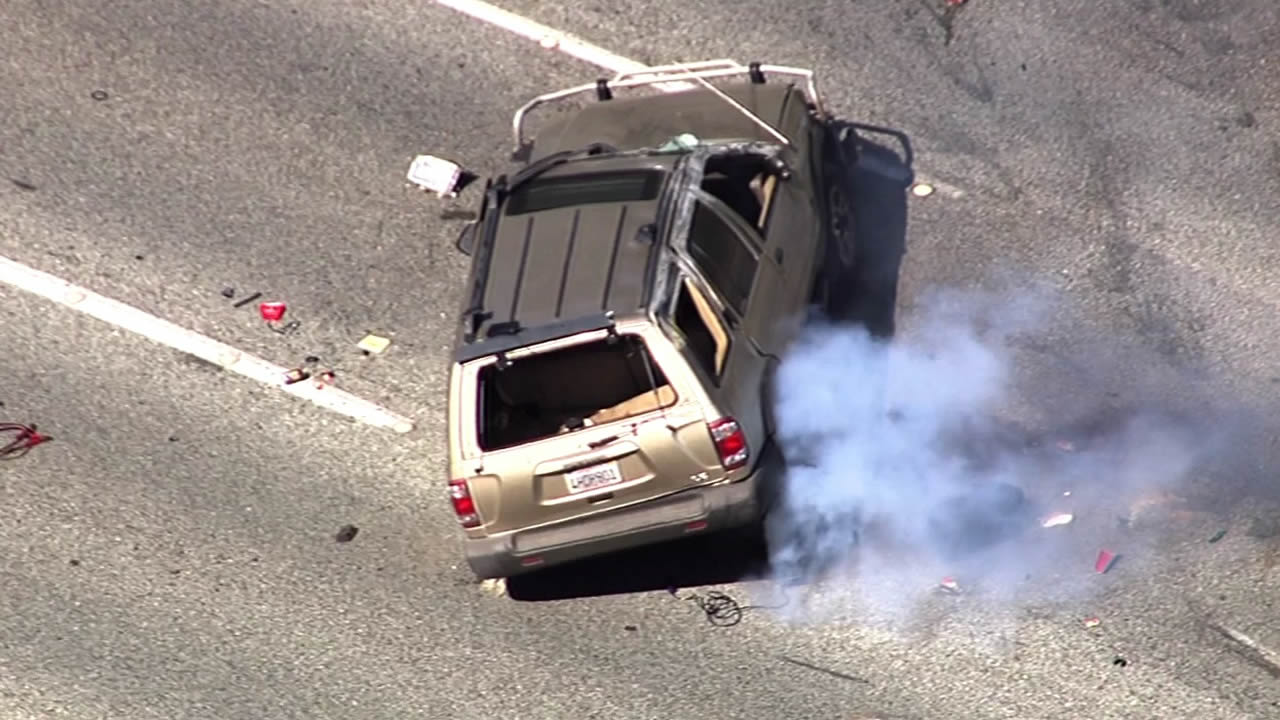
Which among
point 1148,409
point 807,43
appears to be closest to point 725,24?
point 807,43

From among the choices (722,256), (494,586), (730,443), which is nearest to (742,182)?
(722,256)

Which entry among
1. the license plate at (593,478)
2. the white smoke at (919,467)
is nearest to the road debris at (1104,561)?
the white smoke at (919,467)

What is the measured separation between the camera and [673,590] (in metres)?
9.58

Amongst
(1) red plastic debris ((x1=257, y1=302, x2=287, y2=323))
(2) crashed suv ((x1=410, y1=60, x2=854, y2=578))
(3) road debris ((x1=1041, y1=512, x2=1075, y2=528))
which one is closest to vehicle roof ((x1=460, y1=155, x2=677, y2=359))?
(2) crashed suv ((x1=410, y1=60, x2=854, y2=578))

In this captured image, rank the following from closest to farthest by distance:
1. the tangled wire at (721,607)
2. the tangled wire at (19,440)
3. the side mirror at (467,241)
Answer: the tangled wire at (721,607), the tangled wire at (19,440), the side mirror at (467,241)

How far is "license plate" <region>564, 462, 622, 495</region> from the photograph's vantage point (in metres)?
8.97

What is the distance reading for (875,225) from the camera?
465 inches

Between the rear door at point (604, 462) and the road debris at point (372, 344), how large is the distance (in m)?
2.27

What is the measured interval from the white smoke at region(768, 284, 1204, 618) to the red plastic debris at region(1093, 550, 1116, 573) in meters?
0.11

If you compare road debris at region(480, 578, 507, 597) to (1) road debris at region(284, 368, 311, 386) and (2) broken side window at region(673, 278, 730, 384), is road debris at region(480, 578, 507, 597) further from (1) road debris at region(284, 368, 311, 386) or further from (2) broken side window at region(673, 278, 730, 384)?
(1) road debris at region(284, 368, 311, 386)

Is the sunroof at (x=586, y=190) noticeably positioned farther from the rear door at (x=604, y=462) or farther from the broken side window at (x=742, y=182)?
the rear door at (x=604, y=462)

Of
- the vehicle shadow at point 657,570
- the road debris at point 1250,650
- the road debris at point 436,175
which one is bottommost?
the vehicle shadow at point 657,570

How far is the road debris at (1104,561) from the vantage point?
930 cm

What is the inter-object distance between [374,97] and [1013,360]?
5183 mm
